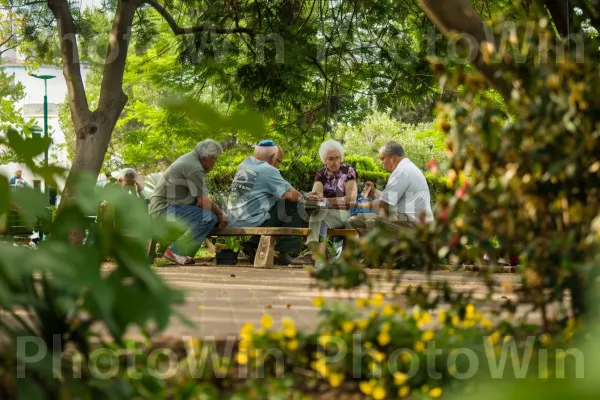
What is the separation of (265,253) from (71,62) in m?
3.52

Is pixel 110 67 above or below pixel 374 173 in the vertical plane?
above

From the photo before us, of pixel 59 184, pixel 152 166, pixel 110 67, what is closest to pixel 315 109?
pixel 110 67

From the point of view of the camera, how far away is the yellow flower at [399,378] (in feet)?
9.62

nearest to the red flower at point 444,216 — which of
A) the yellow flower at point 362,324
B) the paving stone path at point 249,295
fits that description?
the paving stone path at point 249,295

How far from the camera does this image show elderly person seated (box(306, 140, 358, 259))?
9930mm

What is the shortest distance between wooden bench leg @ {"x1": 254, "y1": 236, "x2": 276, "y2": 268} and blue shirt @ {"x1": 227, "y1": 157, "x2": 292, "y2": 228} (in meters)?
0.39

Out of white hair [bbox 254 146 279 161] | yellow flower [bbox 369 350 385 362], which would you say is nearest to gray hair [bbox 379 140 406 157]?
white hair [bbox 254 146 279 161]

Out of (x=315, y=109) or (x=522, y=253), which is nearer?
(x=522, y=253)

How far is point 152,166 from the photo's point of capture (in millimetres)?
48250

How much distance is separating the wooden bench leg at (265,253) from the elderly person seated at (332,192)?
440mm

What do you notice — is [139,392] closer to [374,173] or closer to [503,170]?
[503,170]

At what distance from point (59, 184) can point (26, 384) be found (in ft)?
1.89

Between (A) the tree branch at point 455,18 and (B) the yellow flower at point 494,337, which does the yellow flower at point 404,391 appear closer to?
(B) the yellow flower at point 494,337

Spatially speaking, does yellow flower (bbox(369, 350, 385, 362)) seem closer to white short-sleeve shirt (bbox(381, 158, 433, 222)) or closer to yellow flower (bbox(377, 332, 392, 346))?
yellow flower (bbox(377, 332, 392, 346))
